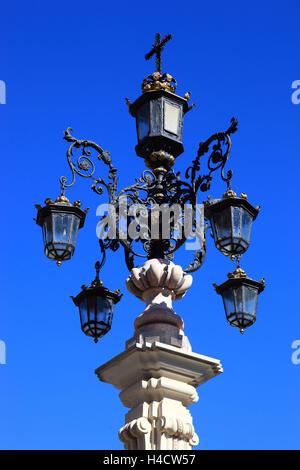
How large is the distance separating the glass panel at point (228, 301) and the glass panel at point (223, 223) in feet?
2.32

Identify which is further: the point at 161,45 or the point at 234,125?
the point at 161,45

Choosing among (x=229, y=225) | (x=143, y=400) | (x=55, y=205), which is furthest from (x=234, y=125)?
(x=143, y=400)

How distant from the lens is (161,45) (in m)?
11.0

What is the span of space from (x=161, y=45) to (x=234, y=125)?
1.83m

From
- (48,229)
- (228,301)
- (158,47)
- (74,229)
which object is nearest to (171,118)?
Answer: (158,47)

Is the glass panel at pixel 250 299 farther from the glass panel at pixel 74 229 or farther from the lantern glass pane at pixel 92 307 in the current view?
the glass panel at pixel 74 229

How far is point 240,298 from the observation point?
9266 mm

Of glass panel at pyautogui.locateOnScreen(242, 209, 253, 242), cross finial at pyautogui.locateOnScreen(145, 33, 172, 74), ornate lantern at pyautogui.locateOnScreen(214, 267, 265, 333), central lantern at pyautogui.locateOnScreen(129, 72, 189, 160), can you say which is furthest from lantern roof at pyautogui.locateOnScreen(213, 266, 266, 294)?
cross finial at pyautogui.locateOnScreen(145, 33, 172, 74)

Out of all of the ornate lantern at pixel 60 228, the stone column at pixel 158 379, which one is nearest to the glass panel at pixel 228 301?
the stone column at pixel 158 379

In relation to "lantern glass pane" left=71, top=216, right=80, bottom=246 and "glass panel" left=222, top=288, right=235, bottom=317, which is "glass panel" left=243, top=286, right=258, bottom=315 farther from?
"lantern glass pane" left=71, top=216, right=80, bottom=246

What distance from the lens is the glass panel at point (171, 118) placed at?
9.85m

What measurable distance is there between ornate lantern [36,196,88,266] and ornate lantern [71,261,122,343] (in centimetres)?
71

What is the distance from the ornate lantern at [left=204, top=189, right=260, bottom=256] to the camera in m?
8.87
